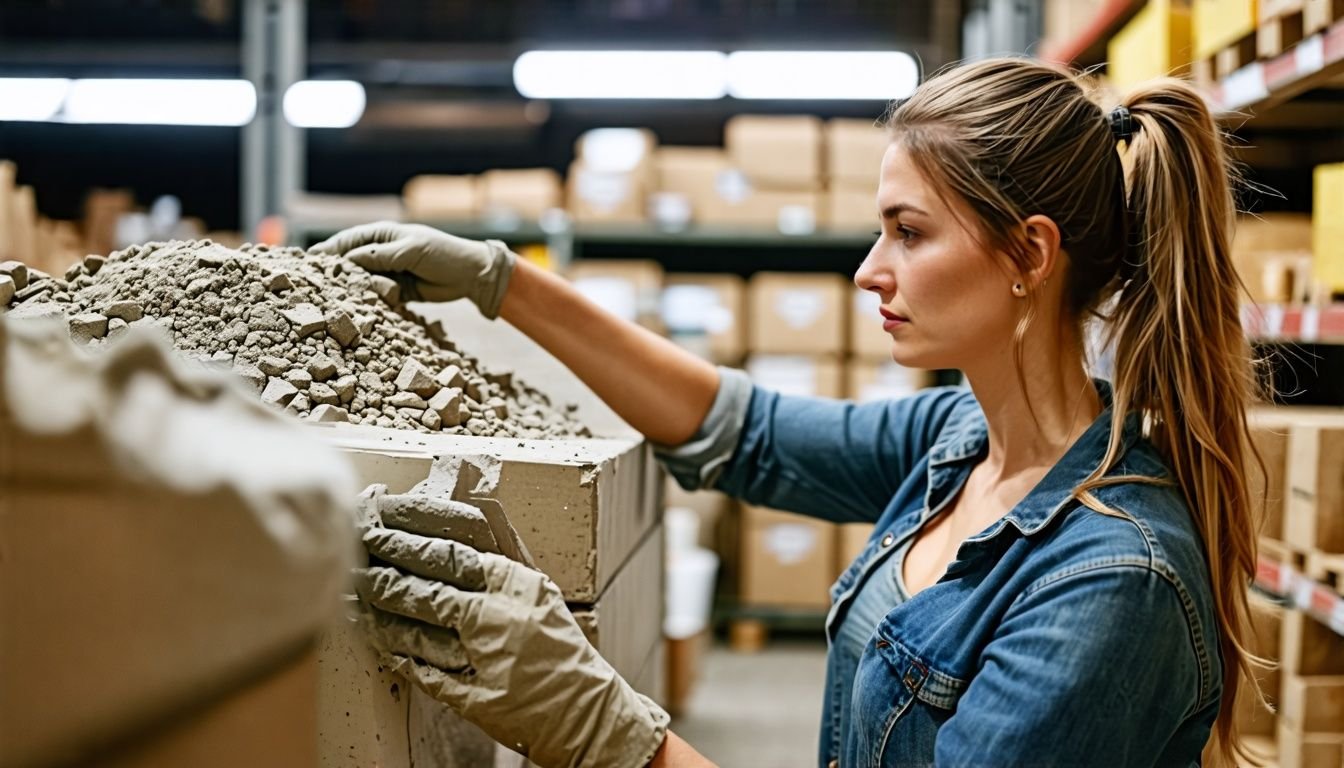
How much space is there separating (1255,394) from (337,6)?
526cm

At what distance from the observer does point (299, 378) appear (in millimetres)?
1234

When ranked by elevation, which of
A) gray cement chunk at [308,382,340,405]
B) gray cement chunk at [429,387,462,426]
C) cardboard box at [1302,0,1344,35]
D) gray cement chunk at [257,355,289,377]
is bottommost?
gray cement chunk at [429,387,462,426]

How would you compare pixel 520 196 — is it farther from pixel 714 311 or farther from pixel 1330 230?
pixel 1330 230

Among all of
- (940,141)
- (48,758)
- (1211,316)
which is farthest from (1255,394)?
(48,758)

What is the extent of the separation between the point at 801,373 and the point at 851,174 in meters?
0.92

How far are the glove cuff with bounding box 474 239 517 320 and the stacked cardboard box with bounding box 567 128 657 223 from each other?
324cm

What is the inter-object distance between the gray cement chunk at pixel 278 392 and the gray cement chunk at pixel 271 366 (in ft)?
0.04

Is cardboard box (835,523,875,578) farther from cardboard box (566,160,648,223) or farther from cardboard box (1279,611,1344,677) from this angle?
cardboard box (1279,611,1344,677)

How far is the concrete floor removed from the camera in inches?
142

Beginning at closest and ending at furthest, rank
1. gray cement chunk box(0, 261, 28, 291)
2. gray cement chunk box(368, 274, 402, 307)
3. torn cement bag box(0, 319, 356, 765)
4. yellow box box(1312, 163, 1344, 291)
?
torn cement bag box(0, 319, 356, 765), gray cement chunk box(0, 261, 28, 291), gray cement chunk box(368, 274, 402, 307), yellow box box(1312, 163, 1344, 291)

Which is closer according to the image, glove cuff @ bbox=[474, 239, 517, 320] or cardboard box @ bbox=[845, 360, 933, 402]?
glove cuff @ bbox=[474, 239, 517, 320]

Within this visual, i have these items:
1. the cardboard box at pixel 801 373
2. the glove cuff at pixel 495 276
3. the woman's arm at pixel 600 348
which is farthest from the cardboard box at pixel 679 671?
→ the glove cuff at pixel 495 276

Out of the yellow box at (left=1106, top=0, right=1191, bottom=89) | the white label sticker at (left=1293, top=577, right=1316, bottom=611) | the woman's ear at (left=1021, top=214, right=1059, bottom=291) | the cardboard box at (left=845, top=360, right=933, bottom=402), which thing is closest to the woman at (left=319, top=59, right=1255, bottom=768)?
the woman's ear at (left=1021, top=214, right=1059, bottom=291)

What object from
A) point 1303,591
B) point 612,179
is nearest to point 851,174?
point 612,179
